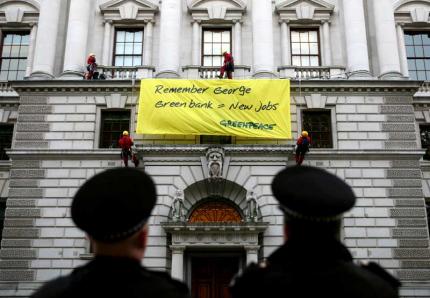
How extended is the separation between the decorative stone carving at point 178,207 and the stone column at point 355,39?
9809 mm

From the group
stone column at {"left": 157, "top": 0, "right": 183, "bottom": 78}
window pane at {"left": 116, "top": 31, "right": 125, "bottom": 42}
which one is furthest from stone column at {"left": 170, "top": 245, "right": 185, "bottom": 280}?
window pane at {"left": 116, "top": 31, "right": 125, "bottom": 42}

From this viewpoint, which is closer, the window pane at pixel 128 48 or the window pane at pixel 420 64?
the window pane at pixel 128 48

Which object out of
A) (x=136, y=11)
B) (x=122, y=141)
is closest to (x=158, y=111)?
(x=122, y=141)

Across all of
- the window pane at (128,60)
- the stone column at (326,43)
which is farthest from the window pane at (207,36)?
the stone column at (326,43)

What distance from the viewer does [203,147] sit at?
67.6 feet

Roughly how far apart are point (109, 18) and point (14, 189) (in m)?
9.83

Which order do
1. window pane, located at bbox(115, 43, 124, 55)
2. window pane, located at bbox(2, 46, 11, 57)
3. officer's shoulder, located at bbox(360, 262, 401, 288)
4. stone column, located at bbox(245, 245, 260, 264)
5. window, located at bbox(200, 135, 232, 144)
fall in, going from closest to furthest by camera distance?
1. officer's shoulder, located at bbox(360, 262, 401, 288)
2. stone column, located at bbox(245, 245, 260, 264)
3. window, located at bbox(200, 135, 232, 144)
4. window pane, located at bbox(115, 43, 124, 55)
5. window pane, located at bbox(2, 46, 11, 57)

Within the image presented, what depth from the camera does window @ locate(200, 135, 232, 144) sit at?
21.5 metres

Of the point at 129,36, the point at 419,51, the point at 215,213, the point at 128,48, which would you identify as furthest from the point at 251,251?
the point at 419,51

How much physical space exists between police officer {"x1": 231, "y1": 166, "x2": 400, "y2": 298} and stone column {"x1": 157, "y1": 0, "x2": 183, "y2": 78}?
19.5 m

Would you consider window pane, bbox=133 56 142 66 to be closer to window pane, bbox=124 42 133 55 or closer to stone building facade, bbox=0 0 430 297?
stone building facade, bbox=0 0 430 297

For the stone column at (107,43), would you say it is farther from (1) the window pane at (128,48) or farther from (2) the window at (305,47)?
(2) the window at (305,47)

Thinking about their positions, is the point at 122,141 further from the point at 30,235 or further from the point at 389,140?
the point at 389,140

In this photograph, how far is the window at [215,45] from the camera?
78.9ft
